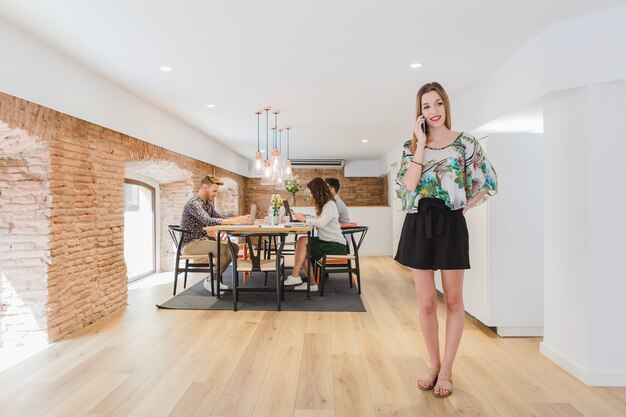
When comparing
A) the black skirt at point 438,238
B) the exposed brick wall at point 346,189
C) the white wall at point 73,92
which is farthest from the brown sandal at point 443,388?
the exposed brick wall at point 346,189

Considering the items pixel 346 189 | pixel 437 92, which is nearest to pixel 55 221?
pixel 437 92

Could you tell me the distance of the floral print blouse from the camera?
76.7 inches

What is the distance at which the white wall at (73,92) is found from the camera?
2.61m

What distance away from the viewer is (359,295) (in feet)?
14.8

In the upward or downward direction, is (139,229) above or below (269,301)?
above

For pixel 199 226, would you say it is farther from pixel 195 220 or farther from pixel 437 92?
pixel 437 92

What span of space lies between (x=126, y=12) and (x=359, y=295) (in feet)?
11.4

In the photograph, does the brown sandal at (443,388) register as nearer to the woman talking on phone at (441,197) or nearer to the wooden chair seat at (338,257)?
the woman talking on phone at (441,197)

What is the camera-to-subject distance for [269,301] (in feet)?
13.6

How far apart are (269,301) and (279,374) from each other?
6.04 feet

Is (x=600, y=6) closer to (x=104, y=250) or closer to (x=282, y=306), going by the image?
(x=282, y=306)

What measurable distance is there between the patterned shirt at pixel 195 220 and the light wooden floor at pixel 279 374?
126 centimetres

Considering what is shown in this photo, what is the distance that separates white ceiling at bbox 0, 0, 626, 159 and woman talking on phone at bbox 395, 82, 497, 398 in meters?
0.86

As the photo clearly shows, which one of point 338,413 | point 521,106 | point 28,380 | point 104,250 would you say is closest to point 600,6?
point 521,106
